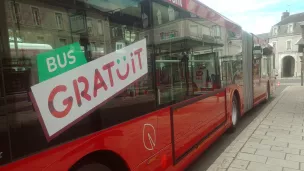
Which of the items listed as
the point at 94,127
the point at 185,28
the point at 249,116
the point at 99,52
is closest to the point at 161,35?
the point at 185,28

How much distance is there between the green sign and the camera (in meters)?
1.59

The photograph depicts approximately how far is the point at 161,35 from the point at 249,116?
6601 millimetres

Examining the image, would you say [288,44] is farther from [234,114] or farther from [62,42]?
[62,42]

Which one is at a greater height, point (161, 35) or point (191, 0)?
point (191, 0)

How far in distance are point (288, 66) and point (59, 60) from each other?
58278 mm

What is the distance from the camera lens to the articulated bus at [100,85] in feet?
4.87

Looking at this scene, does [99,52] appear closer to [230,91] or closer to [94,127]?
[94,127]

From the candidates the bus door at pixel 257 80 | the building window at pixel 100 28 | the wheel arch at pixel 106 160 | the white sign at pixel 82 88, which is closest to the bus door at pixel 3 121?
the white sign at pixel 82 88

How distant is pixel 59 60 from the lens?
1.71m

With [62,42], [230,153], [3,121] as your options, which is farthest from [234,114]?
[3,121]

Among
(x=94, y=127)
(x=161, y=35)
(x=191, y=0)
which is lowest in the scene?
(x=94, y=127)

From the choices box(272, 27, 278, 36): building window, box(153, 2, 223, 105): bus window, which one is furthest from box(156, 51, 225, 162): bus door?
box(272, 27, 278, 36): building window

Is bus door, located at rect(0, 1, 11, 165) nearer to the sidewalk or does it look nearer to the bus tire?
the sidewalk

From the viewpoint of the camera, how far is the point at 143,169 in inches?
104
